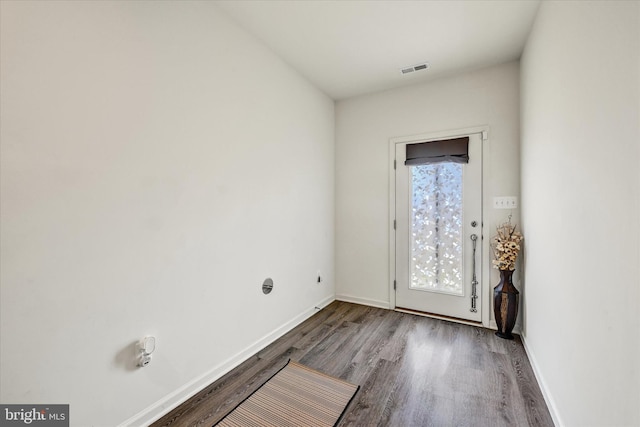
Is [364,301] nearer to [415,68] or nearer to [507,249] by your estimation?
[507,249]

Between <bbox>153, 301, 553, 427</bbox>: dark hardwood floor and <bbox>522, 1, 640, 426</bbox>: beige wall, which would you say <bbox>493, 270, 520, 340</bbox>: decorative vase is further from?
<bbox>522, 1, 640, 426</bbox>: beige wall

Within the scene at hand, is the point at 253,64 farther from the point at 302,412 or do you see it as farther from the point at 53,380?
the point at 302,412

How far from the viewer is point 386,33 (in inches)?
88.3

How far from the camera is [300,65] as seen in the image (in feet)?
9.13

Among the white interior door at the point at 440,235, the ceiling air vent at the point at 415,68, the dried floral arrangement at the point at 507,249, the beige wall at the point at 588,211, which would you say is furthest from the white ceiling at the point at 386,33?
the dried floral arrangement at the point at 507,249

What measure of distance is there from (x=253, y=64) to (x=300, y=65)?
25.8 inches

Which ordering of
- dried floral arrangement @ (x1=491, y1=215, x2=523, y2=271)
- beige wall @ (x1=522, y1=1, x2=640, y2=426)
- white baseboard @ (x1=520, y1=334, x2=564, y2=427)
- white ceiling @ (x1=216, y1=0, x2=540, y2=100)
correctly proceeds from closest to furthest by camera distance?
beige wall @ (x1=522, y1=1, x2=640, y2=426) → white baseboard @ (x1=520, y1=334, x2=564, y2=427) → white ceiling @ (x1=216, y1=0, x2=540, y2=100) → dried floral arrangement @ (x1=491, y1=215, x2=523, y2=271)

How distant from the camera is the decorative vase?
8.11ft

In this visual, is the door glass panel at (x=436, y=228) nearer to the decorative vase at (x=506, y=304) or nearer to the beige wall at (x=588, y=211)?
the decorative vase at (x=506, y=304)

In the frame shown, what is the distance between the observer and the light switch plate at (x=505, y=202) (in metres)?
2.67

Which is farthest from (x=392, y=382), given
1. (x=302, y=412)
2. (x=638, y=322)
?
(x=638, y=322)

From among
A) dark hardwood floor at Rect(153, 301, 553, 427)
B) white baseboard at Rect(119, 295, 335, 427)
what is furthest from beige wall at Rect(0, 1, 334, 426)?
dark hardwood floor at Rect(153, 301, 553, 427)

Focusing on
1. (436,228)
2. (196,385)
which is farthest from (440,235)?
(196,385)

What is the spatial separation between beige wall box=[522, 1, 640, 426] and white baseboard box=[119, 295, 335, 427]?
6.64ft
